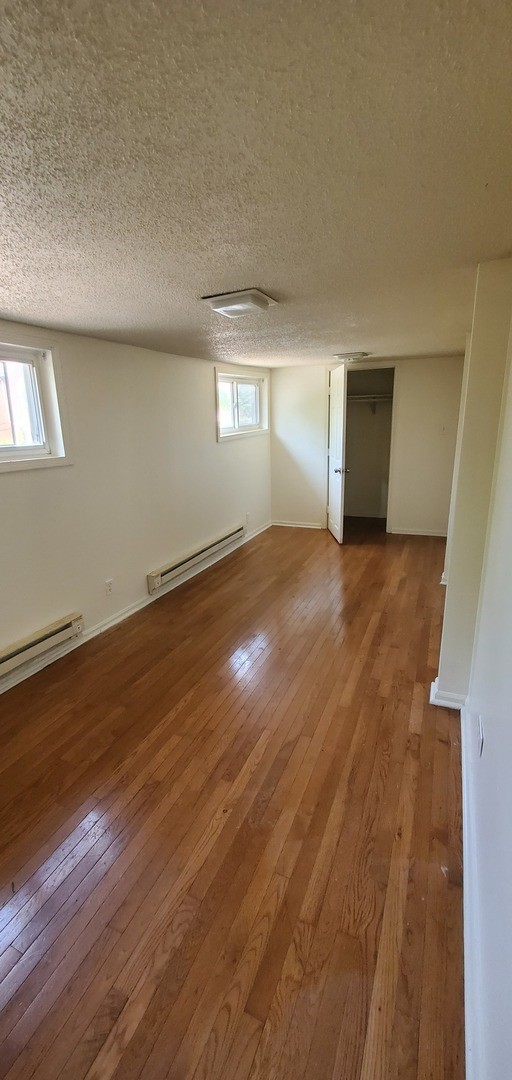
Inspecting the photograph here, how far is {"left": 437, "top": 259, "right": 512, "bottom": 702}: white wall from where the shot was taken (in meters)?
1.87

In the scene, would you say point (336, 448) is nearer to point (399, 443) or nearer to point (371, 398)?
point (399, 443)

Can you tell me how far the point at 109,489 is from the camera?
3379 millimetres

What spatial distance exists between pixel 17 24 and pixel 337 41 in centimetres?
47

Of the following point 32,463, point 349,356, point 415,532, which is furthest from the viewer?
point 415,532

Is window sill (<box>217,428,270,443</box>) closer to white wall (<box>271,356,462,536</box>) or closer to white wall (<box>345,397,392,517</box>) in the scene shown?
white wall (<box>271,356,462,536</box>)

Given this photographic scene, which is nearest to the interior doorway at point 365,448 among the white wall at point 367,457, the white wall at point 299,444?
the white wall at point 367,457

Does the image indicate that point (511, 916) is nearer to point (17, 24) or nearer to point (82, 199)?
point (17, 24)

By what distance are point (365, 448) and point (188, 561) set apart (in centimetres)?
351

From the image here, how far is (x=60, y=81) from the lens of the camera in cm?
74

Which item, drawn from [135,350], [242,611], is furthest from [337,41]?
[242,611]

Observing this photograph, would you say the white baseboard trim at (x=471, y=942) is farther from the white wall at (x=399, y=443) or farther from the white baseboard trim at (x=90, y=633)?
the white wall at (x=399, y=443)

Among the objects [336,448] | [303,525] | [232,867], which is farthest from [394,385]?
[232,867]

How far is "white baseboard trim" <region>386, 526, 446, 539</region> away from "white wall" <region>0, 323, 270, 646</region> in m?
2.47

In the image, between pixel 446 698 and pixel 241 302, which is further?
pixel 446 698
